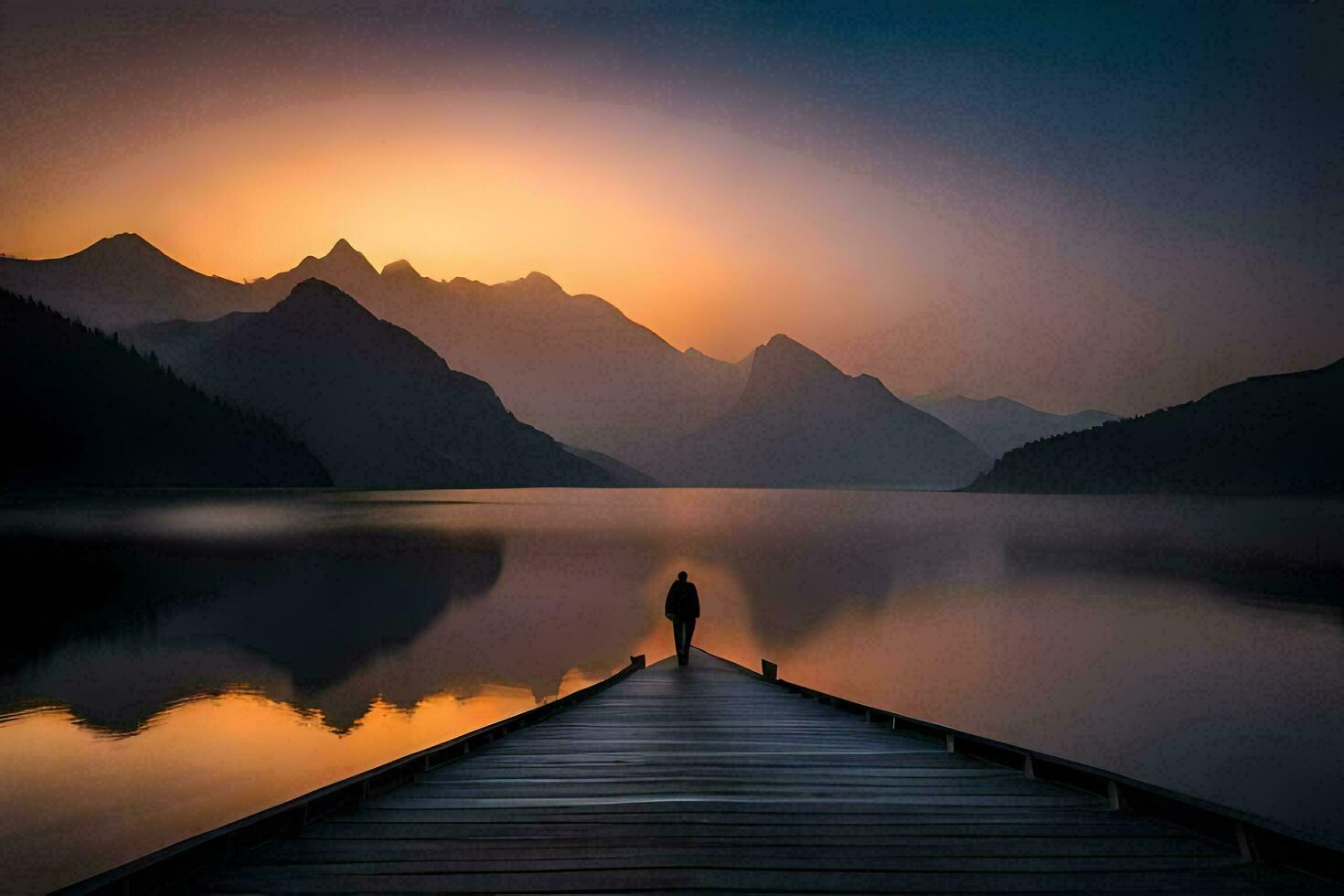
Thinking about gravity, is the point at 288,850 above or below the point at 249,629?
below

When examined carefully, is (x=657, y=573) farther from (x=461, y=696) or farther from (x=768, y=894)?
(x=768, y=894)

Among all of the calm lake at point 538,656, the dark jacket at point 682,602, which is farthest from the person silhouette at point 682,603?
the calm lake at point 538,656

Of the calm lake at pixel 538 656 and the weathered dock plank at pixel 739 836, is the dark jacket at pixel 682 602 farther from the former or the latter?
the weathered dock plank at pixel 739 836

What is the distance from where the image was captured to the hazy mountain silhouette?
167 m

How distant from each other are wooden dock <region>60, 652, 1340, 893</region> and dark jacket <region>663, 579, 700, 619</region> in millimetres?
8884

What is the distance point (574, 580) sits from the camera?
49750mm

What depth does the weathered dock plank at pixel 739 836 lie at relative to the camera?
16.2ft

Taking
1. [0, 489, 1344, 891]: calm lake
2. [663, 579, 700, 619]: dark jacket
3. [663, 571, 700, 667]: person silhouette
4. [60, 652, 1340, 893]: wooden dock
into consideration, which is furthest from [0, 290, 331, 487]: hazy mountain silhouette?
[60, 652, 1340, 893]: wooden dock

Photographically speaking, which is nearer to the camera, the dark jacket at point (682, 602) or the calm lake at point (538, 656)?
the calm lake at point (538, 656)

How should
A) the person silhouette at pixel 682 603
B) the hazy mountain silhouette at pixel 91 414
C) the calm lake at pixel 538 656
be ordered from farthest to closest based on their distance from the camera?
1. the hazy mountain silhouette at pixel 91 414
2. the person silhouette at pixel 682 603
3. the calm lake at pixel 538 656

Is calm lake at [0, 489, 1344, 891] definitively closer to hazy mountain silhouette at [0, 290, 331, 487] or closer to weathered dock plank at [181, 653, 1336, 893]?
weathered dock plank at [181, 653, 1336, 893]

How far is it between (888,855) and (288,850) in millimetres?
3705

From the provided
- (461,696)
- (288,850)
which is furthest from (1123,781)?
(461,696)

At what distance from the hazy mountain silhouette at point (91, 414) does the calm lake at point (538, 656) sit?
125754 millimetres
